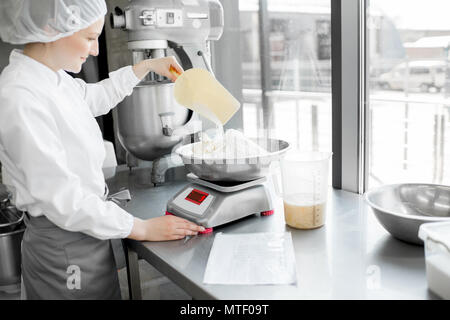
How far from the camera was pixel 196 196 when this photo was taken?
121 cm

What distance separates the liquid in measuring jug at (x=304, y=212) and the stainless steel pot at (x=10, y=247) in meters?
1.33

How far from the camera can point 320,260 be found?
0.98 meters

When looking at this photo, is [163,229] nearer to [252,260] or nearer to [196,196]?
[196,196]

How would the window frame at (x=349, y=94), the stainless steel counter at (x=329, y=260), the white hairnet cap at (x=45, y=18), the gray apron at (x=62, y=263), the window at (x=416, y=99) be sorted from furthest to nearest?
1. the window at (x=416, y=99)
2. the window frame at (x=349, y=94)
3. the gray apron at (x=62, y=263)
4. the white hairnet cap at (x=45, y=18)
5. the stainless steel counter at (x=329, y=260)

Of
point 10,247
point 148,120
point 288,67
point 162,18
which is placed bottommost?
point 10,247

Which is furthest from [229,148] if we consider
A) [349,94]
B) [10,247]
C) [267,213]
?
[10,247]

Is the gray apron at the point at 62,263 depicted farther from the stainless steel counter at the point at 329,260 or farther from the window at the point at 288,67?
the window at the point at 288,67

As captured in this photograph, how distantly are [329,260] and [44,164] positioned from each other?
2.23ft

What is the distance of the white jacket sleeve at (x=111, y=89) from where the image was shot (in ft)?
4.69

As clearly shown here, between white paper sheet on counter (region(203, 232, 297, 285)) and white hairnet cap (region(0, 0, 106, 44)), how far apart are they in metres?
0.64

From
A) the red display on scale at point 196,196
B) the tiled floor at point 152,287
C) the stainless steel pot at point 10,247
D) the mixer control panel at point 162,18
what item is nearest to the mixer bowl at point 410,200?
the red display on scale at point 196,196
